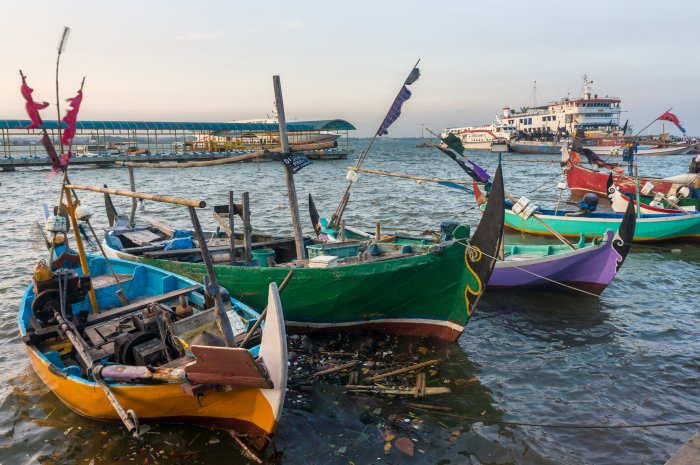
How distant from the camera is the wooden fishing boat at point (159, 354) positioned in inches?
223

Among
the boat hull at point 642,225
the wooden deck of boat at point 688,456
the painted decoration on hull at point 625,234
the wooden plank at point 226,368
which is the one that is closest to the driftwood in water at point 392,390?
the wooden plank at point 226,368

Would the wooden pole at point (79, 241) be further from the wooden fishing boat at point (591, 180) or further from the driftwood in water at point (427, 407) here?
the wooden fishing boat at point (591, 180)

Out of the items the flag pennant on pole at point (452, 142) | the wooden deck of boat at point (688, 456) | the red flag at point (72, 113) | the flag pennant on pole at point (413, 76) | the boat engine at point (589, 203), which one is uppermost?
the flag pennant on pole at point (413, 76)

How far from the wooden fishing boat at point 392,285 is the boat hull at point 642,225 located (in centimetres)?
1015

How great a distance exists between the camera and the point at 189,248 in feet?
39.6

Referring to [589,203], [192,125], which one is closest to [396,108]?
[589,203]

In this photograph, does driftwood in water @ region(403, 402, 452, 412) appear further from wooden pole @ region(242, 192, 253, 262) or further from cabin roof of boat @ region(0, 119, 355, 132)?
cabin roof of boat @ region(0, 119, 355, 132)

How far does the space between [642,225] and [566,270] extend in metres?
8.12

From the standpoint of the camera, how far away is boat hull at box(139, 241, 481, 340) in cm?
877

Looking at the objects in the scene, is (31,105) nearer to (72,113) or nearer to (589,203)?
(72,113)

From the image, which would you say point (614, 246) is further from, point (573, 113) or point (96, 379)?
point (573, 113)

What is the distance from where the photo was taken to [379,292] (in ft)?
29.7

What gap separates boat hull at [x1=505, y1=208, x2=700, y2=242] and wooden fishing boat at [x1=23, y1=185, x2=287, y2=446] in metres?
13.8

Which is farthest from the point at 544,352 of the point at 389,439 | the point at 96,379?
the point at 96,379
